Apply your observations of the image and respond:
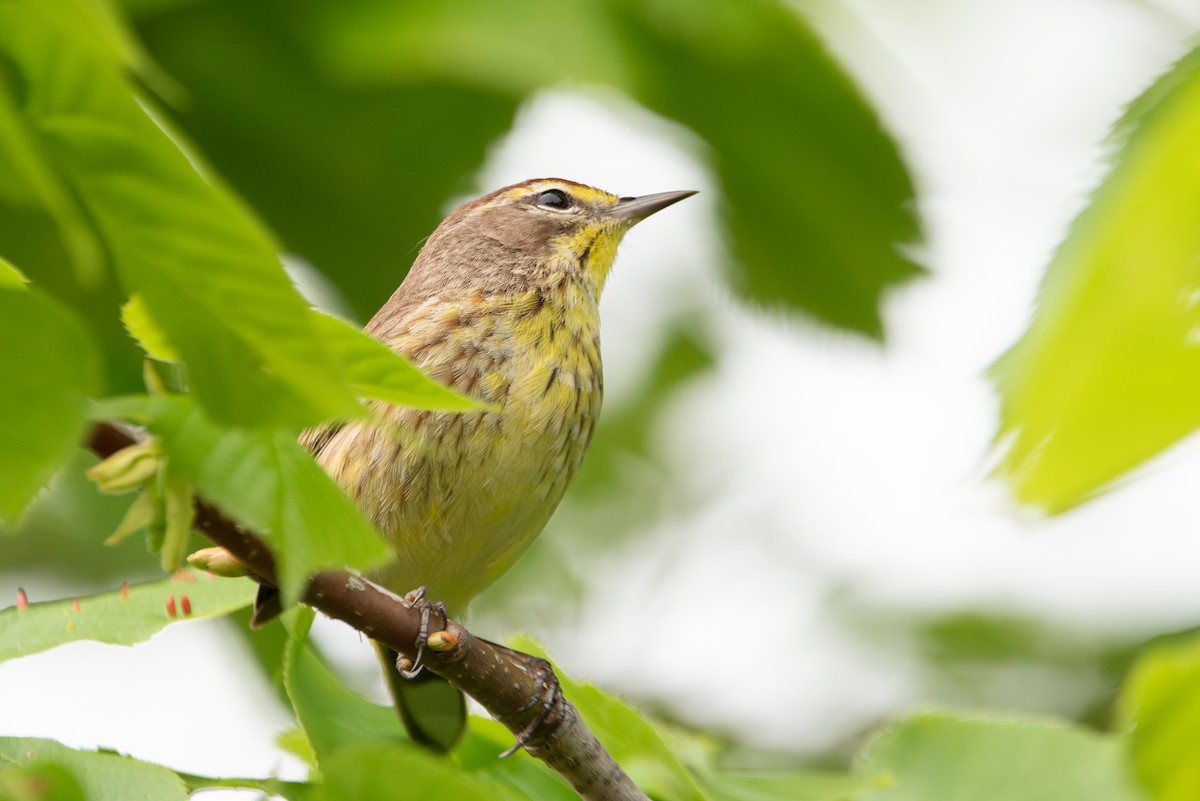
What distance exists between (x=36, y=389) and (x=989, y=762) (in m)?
1.84

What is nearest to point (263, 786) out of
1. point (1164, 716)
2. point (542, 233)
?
point (1164, 716)

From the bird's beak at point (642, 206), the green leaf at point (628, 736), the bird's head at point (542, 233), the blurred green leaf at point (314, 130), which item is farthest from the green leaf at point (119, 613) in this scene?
the bird's beak at point (642, 206)

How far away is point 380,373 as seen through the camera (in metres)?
1.48

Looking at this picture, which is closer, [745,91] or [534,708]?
[534,708]

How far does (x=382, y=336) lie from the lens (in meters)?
5.05

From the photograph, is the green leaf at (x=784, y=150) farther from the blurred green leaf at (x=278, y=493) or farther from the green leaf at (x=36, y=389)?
the green leaf at (x=36, y=389)

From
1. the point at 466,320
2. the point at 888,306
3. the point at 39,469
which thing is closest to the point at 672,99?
the point at 888,306

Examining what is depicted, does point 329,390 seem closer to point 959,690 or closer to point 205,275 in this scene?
point 205,275

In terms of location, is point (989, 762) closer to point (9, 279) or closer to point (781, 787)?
point (781, 787)

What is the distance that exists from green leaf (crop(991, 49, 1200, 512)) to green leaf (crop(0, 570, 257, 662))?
5.91 feet

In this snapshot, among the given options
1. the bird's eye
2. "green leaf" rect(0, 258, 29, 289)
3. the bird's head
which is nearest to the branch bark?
"green leaf" rect(0, 258, 29, 289)

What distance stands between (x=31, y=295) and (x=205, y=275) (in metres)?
0.18

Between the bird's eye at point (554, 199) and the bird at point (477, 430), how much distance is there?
68 cm

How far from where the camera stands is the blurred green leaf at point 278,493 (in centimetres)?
135
